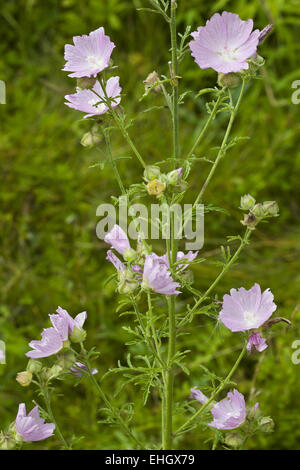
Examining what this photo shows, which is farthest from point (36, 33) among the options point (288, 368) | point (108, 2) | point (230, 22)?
point (230, 22)

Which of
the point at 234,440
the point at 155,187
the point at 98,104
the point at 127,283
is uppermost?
the point at 98,104

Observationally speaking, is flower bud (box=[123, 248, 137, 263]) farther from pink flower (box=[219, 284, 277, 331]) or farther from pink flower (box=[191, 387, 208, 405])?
pink flower (box=[191, 387, 208, 405])

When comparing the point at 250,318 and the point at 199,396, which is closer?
the point at 250,318

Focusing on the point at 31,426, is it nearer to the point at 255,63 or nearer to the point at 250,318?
the point at 250,318

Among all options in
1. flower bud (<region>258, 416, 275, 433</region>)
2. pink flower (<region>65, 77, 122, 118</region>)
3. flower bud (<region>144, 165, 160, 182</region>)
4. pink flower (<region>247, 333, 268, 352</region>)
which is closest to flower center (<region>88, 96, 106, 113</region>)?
pink flower (<region>65, 77, 122, 118</region>)

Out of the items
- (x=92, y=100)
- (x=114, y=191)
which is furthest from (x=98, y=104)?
(x=114, y=191)

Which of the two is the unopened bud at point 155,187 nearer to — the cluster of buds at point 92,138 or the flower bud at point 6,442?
the cluster of buds at point 92,138
